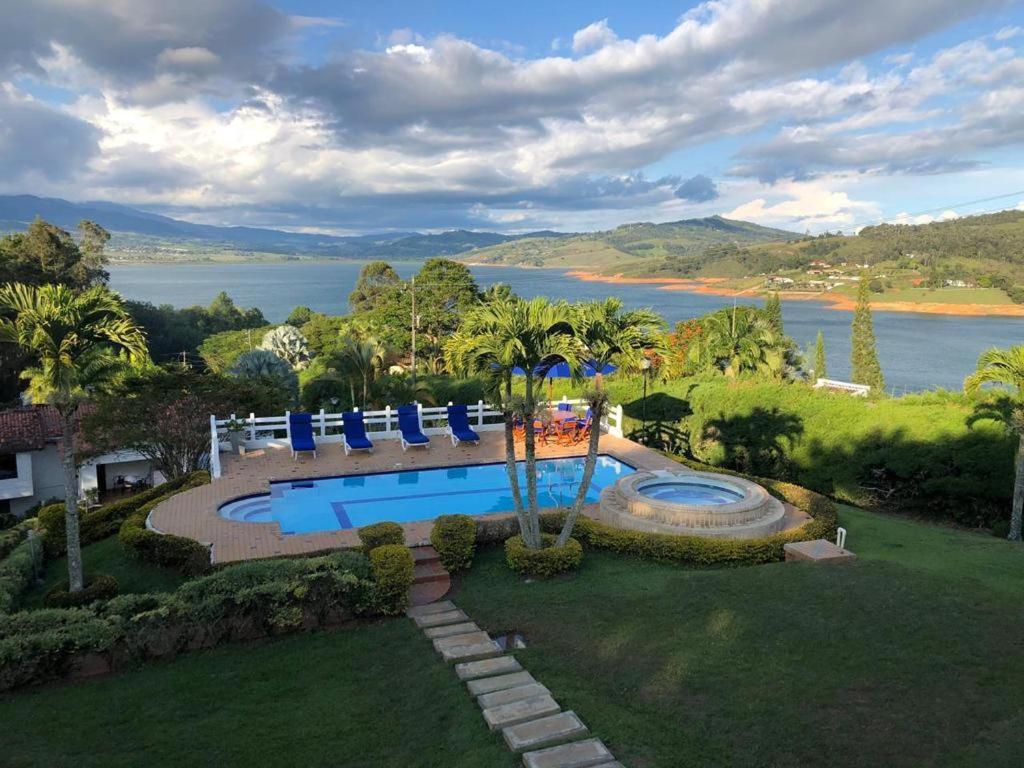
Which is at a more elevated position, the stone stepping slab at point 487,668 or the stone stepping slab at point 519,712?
the stone stepping slab at point 519,712

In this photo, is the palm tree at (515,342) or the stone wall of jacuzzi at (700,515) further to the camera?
the stone wall of jacuzzi at (700,515)

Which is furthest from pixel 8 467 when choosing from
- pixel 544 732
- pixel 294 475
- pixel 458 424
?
pixel 544 732

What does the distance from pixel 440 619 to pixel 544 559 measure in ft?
6.87

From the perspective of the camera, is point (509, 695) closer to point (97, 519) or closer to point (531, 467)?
point (531, 467)

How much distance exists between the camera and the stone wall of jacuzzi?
37.2 feet

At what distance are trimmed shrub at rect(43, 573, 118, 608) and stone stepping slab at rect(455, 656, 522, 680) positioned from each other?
18.9 feet

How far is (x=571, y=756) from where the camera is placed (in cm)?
512

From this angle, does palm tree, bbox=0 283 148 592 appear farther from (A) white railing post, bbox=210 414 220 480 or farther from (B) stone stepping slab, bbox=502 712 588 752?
(B) stone stepping slab, bbox=502 712 588 752

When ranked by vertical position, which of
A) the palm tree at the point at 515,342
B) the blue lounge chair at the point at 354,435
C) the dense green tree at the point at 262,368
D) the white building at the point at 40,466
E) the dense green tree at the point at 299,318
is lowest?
the white building at the point at 40,466

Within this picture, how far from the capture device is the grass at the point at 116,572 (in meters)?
10.1

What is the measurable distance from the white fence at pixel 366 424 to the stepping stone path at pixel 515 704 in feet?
28.9

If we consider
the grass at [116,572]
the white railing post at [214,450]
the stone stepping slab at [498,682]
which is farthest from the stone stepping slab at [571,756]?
the white railing post at [214,450]

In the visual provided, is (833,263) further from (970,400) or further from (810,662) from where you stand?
(810,662)

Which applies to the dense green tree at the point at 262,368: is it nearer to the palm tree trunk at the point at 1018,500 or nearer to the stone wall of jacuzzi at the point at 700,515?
the stone wall of jacuzzi at the point at 700,515
